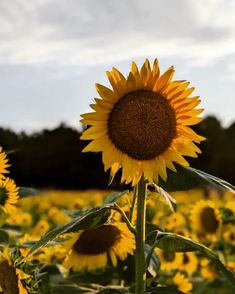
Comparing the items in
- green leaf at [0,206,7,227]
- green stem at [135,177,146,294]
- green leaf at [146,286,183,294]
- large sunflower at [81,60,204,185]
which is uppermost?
large sunflower at [81,60,204,185]

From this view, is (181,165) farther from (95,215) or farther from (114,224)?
(114,224)

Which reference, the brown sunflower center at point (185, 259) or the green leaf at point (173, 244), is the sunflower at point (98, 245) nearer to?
the green leaf at point (173, 244)

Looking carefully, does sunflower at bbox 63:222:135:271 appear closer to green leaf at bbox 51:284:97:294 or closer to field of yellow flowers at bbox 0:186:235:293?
field of yellow flowers at bbox 0:186:235:293

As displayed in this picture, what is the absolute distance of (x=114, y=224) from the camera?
8.22ft

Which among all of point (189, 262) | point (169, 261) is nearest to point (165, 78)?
point (169, 261)

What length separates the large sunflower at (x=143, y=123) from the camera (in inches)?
79.6

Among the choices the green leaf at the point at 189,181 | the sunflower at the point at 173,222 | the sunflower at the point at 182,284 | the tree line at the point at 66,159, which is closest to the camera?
the green leaf at the point at 189,181

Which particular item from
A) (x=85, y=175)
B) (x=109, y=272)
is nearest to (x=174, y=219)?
(x=109, y=272)

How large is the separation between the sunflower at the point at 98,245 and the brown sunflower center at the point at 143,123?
0.52 meters

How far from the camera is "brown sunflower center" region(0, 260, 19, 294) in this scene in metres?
1.98

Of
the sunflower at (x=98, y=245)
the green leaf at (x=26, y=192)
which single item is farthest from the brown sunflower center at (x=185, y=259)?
the green leaf at (x=26, y=192)

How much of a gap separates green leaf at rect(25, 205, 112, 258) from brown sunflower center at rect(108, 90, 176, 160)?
199mm

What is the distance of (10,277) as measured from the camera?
78.7 inches

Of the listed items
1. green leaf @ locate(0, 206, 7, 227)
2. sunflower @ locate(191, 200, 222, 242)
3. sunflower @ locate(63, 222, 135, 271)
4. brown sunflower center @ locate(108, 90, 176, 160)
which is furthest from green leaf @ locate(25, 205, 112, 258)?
sunflower @ locate(191, 200, 222, 242)
